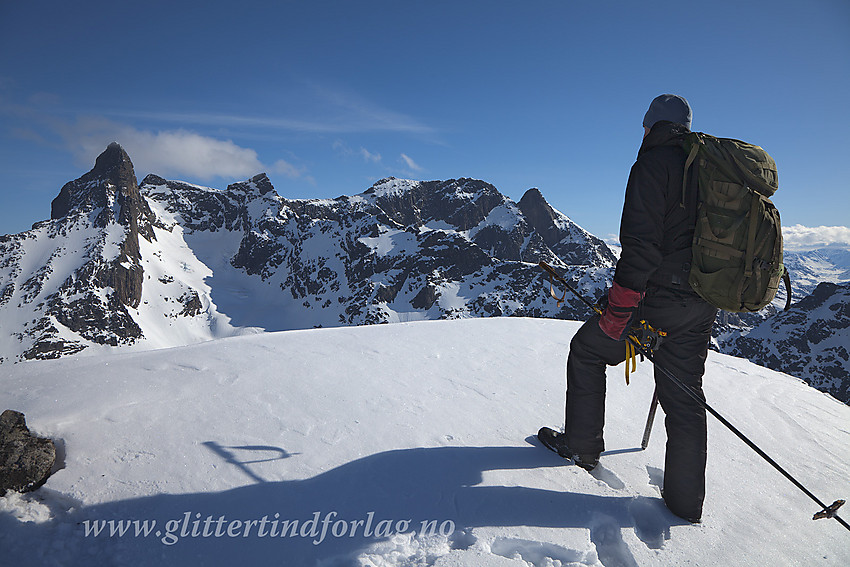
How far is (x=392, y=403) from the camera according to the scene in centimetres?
475

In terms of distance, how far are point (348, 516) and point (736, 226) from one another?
358cm

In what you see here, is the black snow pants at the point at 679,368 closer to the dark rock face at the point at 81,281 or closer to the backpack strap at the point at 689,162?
the backpack strap at the point at 689,162

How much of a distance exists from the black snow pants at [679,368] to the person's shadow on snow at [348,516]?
0.30 metres

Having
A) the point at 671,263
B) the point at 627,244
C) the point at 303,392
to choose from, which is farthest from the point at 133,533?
the point at 671,263

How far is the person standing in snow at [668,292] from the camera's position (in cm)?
317

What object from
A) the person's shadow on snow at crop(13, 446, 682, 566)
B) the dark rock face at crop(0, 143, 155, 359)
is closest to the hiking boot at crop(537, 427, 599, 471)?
the person's shadow on snow at crop(13, 446, 682, 566)

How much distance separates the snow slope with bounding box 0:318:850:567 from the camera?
2.76 metres

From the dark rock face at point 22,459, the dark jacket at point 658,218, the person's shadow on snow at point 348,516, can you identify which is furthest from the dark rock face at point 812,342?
the dark rock face at point 22,459

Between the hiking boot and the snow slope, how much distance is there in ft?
0.37

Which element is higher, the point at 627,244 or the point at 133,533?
the point at 627,244

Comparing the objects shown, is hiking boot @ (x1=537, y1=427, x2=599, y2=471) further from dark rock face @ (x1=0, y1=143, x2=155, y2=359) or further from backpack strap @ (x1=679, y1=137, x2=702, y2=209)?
dark rock face @ (x1=0, y1=143, x2=155, y2=359)

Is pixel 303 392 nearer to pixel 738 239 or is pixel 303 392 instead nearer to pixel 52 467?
pixel 52 467

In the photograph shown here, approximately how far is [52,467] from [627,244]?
498 cm

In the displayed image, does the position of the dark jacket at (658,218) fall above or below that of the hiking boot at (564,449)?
above
